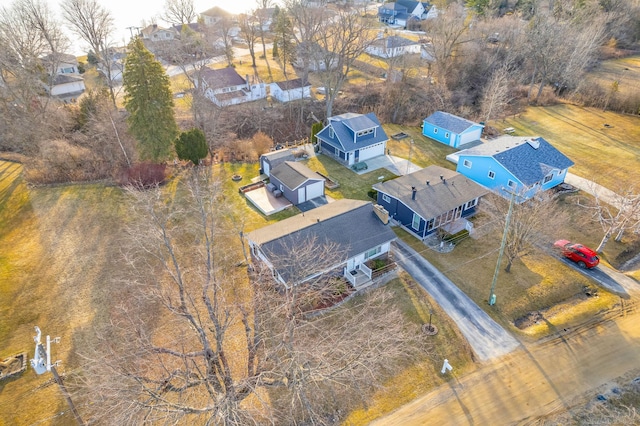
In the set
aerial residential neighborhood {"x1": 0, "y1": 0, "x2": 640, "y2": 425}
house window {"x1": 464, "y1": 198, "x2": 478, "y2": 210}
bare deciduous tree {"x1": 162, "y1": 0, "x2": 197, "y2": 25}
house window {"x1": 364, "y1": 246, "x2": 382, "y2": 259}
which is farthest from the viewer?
bare deciduous tree {"x1": 162, "y1": 0, "x2": 197, "y2": 25}

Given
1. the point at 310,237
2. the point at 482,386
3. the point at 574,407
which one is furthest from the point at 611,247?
the point at 310,237

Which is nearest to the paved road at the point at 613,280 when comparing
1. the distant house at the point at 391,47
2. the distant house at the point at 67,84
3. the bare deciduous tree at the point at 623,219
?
the bare deciduous tree at the point at 623,219

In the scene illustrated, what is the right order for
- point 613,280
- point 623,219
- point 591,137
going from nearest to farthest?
point 613,280, point 623,219, point 591,137

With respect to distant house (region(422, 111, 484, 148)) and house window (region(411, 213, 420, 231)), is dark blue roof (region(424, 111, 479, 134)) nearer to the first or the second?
distant house (region(422, 111, 484, 148))

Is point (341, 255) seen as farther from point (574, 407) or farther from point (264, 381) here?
point (574, 407)

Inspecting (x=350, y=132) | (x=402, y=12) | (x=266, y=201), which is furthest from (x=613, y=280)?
(x=402, y=12)

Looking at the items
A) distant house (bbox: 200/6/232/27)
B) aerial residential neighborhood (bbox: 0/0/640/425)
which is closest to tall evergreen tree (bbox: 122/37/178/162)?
aerial residential neighborhood (bbox: 0/0/640/425)

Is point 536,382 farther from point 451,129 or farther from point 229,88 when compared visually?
point 229,88
